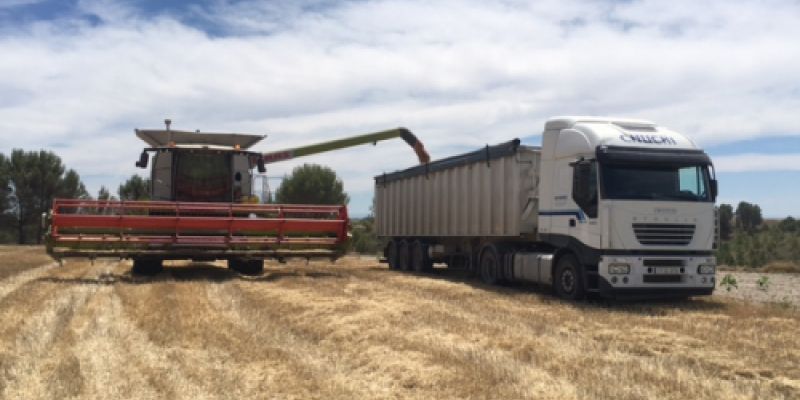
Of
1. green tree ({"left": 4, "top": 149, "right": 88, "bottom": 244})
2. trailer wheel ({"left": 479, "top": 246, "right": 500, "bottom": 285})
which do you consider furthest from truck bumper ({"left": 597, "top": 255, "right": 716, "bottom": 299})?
green tree ({"left": 4, "top": 149, "right": 88, "bottom": 244})

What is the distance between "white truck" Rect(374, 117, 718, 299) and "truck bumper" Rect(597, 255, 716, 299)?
0.06 ft

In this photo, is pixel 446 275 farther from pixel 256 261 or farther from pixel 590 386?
pixel 590 386

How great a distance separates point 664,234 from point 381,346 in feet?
21.7

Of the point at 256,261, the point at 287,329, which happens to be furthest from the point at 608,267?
the point at 256,261

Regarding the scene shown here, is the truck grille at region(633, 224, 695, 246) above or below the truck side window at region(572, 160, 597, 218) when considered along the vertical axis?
below

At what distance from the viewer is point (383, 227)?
82.8ft

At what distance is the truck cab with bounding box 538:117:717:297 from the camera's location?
12.4 metres

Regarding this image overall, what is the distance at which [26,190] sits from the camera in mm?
56031

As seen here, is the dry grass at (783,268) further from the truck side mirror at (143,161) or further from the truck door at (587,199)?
the truck side mirror at (143,161)

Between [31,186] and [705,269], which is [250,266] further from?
[31,186]

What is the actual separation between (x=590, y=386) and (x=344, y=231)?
11.7m

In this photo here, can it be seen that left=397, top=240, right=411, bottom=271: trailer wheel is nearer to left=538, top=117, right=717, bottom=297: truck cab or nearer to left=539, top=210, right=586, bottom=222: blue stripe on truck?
left=539, top=210, right=586, bottom=222: blue stripe on truck

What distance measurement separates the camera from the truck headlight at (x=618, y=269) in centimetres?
1228

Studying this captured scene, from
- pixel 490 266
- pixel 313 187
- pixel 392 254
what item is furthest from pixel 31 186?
pixel 490 266
